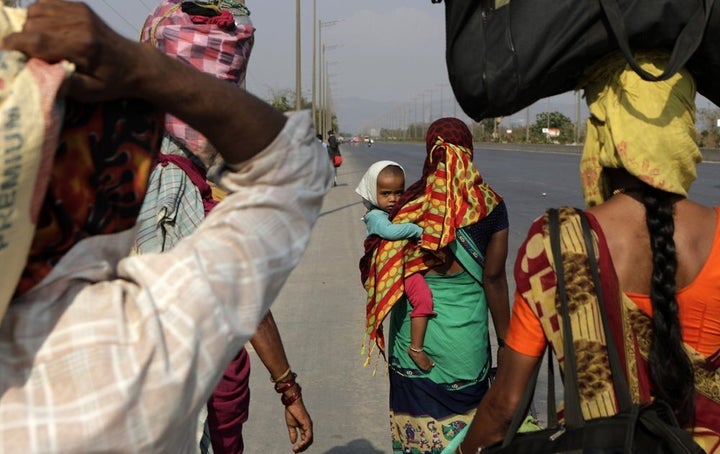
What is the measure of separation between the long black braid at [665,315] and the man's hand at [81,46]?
1.29m

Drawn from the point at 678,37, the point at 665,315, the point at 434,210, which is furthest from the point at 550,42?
the point at 434,210

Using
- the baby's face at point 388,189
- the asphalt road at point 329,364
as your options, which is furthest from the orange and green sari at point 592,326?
the asphalt road at point 329,364

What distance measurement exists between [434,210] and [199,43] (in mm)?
1568

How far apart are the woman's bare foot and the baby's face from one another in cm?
92

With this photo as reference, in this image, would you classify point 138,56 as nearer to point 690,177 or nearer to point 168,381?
point 168,381

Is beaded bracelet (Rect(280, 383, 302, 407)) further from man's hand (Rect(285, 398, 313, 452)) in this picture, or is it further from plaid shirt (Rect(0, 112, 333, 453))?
plaid shirt (Rect(0, 112, 333, 453))

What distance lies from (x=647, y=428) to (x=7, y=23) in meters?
1.42

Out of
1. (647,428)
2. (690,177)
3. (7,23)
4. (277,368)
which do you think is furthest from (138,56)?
(277,368)

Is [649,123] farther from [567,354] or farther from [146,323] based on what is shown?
[146,323]

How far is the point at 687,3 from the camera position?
1.91 metres

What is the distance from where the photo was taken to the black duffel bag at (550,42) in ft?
6.23

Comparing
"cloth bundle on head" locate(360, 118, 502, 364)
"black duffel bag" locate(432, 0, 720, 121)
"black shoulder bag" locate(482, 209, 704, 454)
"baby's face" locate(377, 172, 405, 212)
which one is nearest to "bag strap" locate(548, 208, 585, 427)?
"black shoulder bag" locate(482, 209, 704, 454)

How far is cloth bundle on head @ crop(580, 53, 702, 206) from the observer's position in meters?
1.93

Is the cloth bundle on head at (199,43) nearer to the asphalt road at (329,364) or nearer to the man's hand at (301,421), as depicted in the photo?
the man's hand at (301,421)
